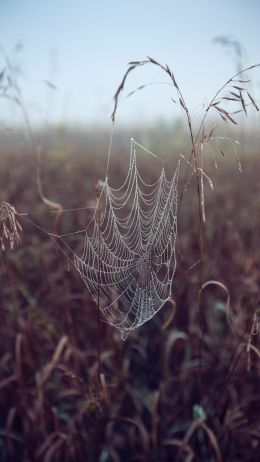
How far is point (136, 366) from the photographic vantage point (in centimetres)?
270

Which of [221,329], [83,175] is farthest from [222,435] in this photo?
[83,175]

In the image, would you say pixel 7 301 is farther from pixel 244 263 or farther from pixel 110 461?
pixel 244 263

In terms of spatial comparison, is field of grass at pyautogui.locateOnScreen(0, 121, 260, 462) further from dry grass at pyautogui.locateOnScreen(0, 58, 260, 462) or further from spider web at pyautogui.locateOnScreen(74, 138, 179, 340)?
spider web at pyautogui.locateOnScreen(74, 138, 179, 340)

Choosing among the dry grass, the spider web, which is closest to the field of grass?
the dry grass

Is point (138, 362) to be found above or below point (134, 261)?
below

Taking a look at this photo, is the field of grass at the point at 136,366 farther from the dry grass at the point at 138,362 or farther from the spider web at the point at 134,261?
the spider web at the point at 134,261

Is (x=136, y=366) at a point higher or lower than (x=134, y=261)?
lower

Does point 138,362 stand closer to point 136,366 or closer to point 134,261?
point 136,366

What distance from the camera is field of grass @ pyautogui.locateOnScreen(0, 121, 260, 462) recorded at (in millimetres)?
1832

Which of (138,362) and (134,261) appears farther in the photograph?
(138,362)

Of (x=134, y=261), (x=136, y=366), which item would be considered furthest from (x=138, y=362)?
(x=134, y=261)

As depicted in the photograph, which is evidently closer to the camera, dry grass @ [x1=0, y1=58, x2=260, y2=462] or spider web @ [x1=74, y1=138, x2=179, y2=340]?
spider web @ [x1=74, y1=138, x2=179, y2=340]

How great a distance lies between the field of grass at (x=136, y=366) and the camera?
183cm

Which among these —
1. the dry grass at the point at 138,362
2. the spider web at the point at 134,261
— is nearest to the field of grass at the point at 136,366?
the dry grass at the point at 138,362
